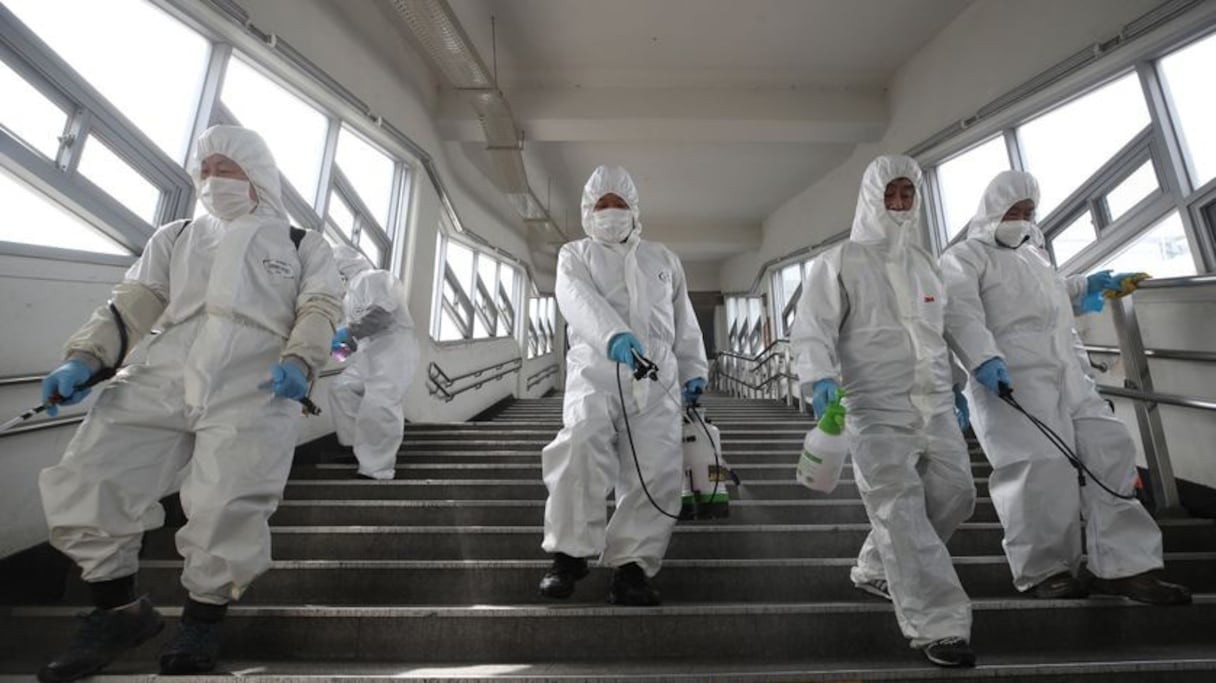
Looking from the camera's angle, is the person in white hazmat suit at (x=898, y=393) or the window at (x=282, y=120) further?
the window at (x=282, y=120)

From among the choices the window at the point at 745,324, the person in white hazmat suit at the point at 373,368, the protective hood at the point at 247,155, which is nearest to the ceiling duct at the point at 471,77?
the person in white hazmat suit at the point at 373,368

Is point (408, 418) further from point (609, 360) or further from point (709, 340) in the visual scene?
point (709, 340)

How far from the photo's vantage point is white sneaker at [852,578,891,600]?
177cm

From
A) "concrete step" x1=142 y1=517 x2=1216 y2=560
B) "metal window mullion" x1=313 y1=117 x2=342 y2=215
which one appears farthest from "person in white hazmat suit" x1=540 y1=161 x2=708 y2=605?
"metal window mullion" x1=313 y1=117 x2=342 y2=215

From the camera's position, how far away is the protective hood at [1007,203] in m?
2.09

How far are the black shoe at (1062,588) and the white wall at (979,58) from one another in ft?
11.1

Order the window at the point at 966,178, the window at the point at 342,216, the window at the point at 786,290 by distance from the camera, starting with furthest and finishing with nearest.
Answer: the window at the point at 786,290
the window at the point at 966,178
the window at the point at 342,216

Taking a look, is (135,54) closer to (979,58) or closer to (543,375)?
(979,58)

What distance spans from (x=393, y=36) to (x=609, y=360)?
4.31m

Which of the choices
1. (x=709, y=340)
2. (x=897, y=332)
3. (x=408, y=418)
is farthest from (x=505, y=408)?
(x=709, y=340)

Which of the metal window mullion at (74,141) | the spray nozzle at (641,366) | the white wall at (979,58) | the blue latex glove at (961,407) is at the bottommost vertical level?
the blue latex glove at (961,407)

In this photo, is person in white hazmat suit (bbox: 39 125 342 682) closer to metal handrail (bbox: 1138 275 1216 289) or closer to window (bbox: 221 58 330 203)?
window (bbox: 221 58 330 203)

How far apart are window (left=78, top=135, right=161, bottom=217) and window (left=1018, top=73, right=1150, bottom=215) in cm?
494

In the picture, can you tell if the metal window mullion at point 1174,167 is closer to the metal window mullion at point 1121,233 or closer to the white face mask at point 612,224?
the metal window mullion at point 1121,233
